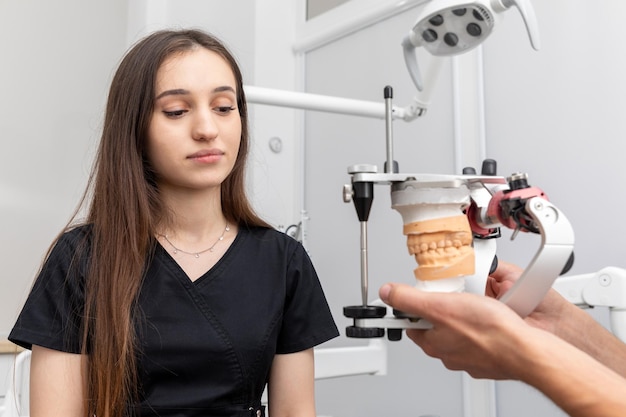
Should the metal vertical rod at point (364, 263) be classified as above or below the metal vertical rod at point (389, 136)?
below

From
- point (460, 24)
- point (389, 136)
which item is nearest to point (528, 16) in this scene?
point (460, 24)

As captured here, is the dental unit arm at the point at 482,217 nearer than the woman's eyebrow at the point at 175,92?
Yes

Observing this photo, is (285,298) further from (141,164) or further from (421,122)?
(421,122)

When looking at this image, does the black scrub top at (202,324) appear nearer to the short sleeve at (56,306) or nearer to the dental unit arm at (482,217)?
the short sleeve at (56,306)

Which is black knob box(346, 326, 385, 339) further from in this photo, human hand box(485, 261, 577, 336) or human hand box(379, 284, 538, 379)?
human hand box(485, 261, 577, 336)

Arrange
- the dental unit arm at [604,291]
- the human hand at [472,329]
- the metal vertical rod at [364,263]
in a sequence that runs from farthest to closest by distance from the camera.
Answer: the dental unit arm at [604,291], the metal vertical rod at [364,263], the human hand at [472,329]

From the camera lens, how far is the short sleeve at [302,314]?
1110 mm

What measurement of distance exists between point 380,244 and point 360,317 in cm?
Result: 123

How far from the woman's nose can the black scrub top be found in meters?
0.22

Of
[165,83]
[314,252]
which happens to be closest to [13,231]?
[314,252]

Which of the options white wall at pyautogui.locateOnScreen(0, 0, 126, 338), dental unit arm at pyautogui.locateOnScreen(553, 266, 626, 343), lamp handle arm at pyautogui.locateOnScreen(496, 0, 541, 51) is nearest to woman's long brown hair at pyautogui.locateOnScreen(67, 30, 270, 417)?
lamp handle arm at pyautogui.locateOnScreen(496, 0, 541, 51)

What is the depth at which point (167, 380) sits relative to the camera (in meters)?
0.99

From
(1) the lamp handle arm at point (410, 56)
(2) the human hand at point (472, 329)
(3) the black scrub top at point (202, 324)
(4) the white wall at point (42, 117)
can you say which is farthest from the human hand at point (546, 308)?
(4) the white wall at point (42, 117)

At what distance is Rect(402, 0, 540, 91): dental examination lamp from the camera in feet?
3.29
